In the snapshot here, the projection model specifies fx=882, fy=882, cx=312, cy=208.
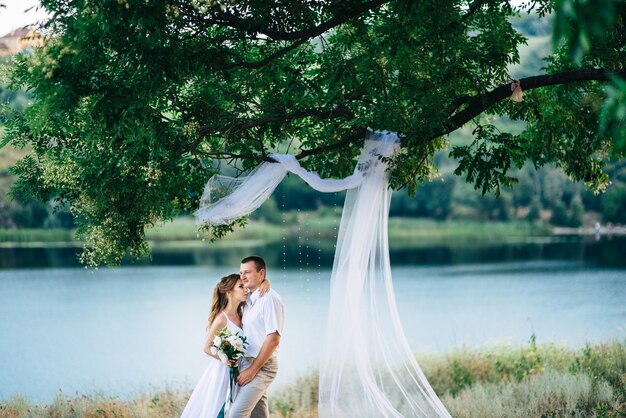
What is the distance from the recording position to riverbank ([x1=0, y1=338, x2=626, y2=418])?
9.78 meters

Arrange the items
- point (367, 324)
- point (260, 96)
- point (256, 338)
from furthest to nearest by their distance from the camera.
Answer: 1. point (260, 96)
2. point (367, 324)
3. point (256, 338)

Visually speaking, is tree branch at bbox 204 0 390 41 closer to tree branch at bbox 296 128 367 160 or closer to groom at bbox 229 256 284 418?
tree branch at bbox 296 128 367 160

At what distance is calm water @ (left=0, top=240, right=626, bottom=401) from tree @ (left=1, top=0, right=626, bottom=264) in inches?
212

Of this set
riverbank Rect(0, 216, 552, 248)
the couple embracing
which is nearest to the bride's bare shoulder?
the couple embracing

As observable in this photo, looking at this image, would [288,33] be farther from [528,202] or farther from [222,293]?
[528,202]

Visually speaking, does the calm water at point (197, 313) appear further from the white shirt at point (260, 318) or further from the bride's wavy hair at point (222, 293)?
the white shirt at point (260, 318)

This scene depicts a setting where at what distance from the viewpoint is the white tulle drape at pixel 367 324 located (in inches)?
282

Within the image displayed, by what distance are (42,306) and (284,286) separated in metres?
7.55

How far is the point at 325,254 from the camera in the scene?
136 ft

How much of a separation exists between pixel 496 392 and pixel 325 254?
31.1 meters

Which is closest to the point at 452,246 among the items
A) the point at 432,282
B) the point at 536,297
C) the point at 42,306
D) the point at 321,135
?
the point at 432,282

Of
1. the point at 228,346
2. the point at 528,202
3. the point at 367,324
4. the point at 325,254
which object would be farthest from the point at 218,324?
the point at 528,202

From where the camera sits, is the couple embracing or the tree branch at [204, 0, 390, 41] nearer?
the couple embracing

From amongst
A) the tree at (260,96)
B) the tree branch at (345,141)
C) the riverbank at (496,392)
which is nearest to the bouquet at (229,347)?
the tree at (260,96)
